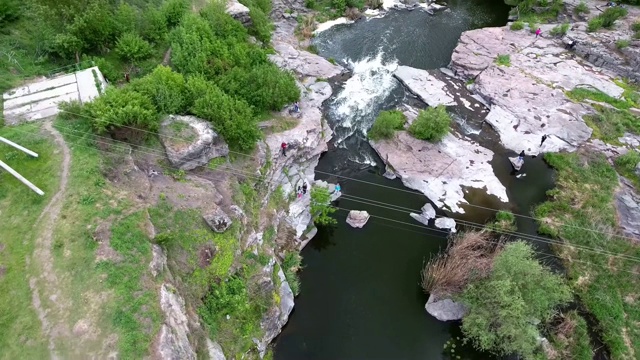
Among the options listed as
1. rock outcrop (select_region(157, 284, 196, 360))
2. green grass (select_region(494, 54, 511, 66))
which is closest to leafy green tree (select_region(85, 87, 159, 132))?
rock outcrop (select_region(157, 284, 196, 360))

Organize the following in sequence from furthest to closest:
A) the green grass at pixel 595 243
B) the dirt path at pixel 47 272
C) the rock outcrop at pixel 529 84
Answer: the rock outcrop at pixel 529 84 < the green grass at pixel 595 243 < the dirt path at pixel 47 272

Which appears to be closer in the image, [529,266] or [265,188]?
[529,266]

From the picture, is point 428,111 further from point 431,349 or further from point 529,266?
point 431,349

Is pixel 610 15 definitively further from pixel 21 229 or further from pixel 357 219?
pixel 21 229

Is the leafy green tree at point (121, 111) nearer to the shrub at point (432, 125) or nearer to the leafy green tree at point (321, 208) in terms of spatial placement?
the leafy green tree at point (321, 208)

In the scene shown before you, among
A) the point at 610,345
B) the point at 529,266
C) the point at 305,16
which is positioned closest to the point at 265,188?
the point at 529,266

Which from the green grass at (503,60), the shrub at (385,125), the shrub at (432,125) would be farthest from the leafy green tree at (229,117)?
the green grass at (503,60)

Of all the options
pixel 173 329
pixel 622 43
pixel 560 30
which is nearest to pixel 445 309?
pixel 173 329
